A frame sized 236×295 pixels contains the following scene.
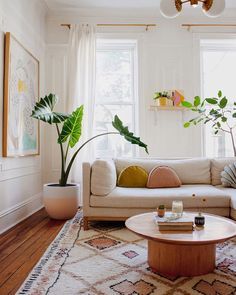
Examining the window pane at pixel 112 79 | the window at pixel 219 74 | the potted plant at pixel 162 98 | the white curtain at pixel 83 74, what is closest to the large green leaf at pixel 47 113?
the white curtain at pixel 83 74

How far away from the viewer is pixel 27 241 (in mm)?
2613

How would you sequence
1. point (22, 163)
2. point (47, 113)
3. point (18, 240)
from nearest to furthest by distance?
point (18, 240) < point (47, 113) < point (22, 163)

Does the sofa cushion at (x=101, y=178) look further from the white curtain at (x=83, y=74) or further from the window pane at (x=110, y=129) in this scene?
the window pane at (x=110, y=129)

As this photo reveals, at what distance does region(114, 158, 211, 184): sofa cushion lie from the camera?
3.59 meters

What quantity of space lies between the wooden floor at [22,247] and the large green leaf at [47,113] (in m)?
1.20

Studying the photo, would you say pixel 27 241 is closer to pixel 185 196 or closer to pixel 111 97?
pixel 185 196

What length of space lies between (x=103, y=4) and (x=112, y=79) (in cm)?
115

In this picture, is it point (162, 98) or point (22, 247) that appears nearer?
point (22, 247)

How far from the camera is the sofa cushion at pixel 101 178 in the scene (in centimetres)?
295

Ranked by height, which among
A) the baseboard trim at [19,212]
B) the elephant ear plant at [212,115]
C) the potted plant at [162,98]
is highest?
the potted plant at [162,98]

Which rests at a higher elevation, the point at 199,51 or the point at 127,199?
the point at 199,51

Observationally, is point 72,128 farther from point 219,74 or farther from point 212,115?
point 219,74

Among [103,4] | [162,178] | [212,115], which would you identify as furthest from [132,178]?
[103,4]

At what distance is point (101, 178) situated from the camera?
2971 mm
